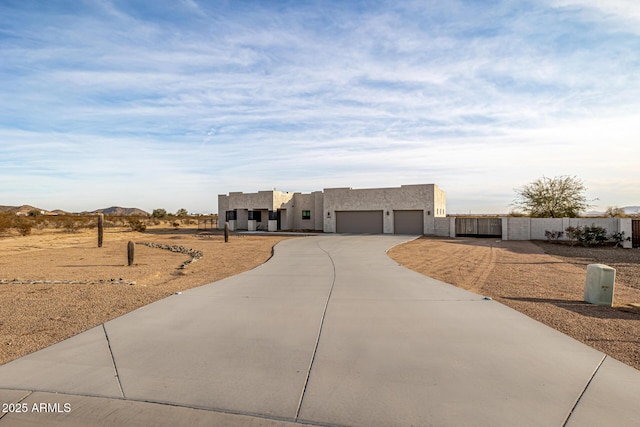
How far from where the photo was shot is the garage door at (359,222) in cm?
3456

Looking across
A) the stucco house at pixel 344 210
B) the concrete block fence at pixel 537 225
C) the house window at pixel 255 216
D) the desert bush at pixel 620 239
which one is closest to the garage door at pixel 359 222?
the stucco house at pixel 344 210

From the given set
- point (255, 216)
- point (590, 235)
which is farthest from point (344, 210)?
point (590, 235)

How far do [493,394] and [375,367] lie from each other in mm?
1256

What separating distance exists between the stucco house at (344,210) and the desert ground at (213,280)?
46.2 ft

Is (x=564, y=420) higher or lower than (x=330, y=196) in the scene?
lower

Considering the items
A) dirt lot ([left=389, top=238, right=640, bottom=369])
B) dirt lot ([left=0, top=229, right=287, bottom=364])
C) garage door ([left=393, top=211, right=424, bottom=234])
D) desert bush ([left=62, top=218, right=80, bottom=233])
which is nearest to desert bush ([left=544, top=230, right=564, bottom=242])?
dirt lot ([left=389, top=238, right=640, bottom=369])

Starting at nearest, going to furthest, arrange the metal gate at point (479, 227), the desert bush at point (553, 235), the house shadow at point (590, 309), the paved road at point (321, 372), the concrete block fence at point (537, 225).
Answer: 1. the paved road at point (321, 372)
2. the house shadow at point (590, 309)
3. the concrete block fence at point (537, 225)
4. the desert bush at point (553, 235)
5. the metal gate at point (479, 227)

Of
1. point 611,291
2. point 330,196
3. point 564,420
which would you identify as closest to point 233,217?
point 330,196

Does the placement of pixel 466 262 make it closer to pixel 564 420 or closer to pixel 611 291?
pixel 611 291

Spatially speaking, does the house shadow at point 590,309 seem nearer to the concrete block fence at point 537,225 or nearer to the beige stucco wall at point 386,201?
the concrete block fence at point 537,225

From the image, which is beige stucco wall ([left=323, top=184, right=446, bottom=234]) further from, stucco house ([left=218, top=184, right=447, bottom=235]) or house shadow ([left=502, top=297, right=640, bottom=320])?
house shadow ([left=502, top=297, right=640, bottom=320])

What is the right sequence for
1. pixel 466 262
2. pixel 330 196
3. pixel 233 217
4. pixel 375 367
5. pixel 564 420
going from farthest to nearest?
pixel 233 217 → pixel 330 196 → pixel 466 262 → pixel 375 367 → pixel 564 420

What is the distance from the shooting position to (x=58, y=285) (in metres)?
9.73

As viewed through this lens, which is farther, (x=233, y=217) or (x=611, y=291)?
(x=233, y=217)
